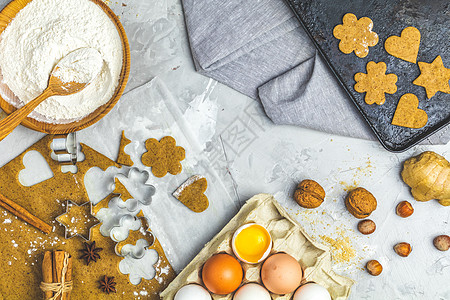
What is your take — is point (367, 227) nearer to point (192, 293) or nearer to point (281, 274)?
point (281, 274)

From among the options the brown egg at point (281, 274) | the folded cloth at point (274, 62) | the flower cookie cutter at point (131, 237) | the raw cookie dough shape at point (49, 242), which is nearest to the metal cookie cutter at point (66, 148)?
the raw cookie dough shape at point (49, 242)

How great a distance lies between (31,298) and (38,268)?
99 mm

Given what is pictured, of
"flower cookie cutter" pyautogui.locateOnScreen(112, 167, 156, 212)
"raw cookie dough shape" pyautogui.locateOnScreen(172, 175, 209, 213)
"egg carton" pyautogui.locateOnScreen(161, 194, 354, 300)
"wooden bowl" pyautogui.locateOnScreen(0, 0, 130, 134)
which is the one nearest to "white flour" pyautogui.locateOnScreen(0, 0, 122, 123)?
"wooden bowl" pyautogui.locateOnScreen(0, 0, 130, 134)

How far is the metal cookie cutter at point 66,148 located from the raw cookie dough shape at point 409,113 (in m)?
1.03

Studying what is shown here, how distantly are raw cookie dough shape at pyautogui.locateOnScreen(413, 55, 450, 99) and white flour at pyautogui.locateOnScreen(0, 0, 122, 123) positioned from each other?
947mm

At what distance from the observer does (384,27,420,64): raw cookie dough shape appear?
119 cm

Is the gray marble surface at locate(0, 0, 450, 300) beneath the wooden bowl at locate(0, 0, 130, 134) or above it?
beneath

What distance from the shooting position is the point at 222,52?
4.06ft

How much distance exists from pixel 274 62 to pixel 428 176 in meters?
0.61

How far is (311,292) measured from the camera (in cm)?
115

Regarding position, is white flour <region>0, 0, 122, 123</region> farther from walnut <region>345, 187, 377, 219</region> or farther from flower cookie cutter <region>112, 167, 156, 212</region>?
walnut <region>345, 187, 377, 219</region>

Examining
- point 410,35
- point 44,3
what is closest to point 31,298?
point 44,3

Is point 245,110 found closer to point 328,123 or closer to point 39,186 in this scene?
point 328,123

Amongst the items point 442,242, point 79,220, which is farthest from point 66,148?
point 442,242
